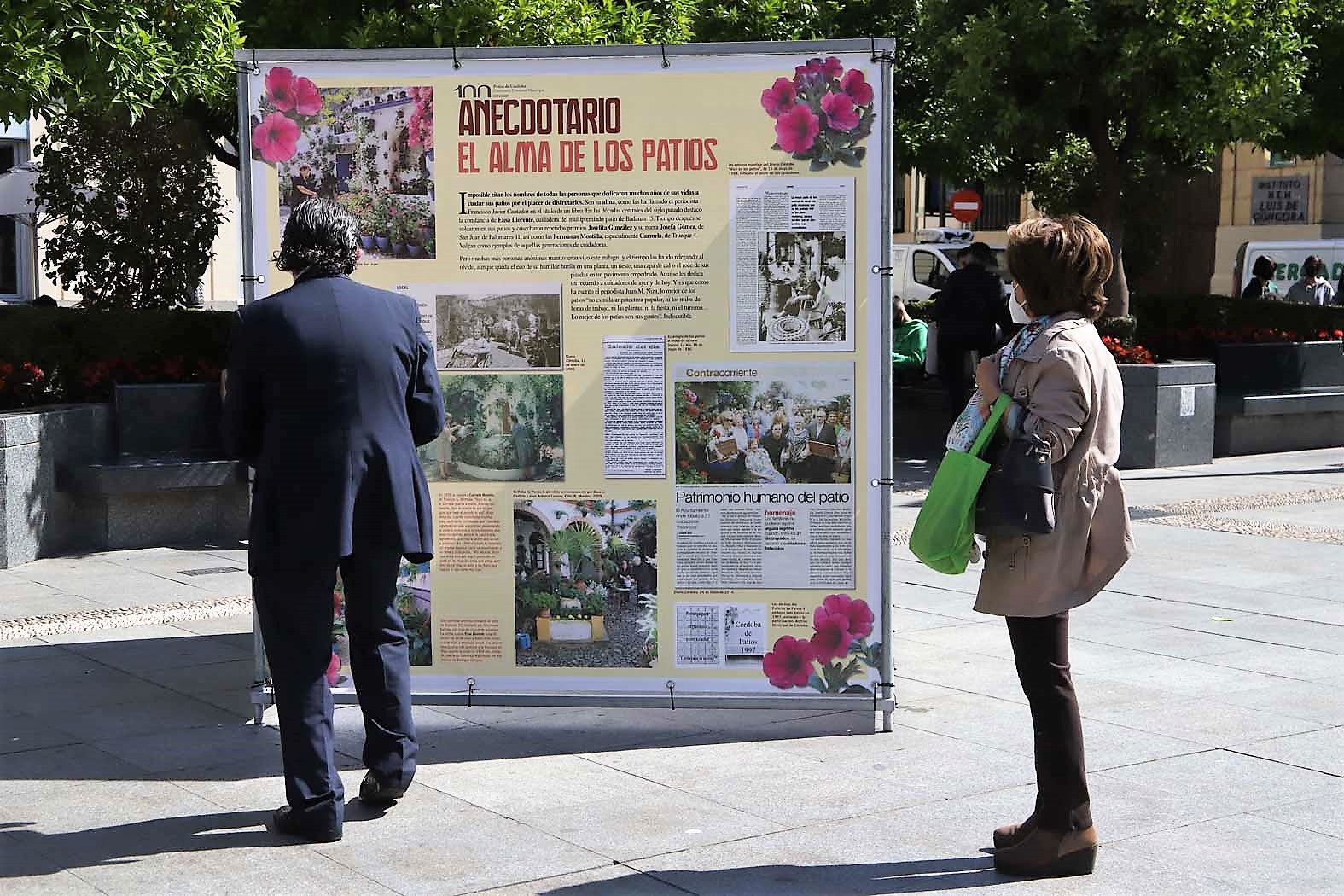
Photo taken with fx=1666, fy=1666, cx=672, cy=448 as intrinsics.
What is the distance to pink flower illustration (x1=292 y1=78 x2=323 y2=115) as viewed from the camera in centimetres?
560

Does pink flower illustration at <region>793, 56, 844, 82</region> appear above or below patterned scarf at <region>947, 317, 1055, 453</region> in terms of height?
above

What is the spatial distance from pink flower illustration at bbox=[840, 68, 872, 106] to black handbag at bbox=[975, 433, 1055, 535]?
65.7 inches

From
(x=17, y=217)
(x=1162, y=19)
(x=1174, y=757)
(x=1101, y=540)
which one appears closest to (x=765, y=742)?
(x=1174, y=757)

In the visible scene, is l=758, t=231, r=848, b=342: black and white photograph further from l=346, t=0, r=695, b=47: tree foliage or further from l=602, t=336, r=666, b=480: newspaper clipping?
l=346, t=0, r=695, b=47: tree foliage

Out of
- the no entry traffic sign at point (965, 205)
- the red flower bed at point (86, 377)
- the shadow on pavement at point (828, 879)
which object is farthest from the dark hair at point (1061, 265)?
the no entry traffic sign at point (965, 205)

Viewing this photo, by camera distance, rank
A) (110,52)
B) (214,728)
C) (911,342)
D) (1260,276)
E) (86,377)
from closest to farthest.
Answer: (214,728), (110,52), (86,377), (911,342), (1260,276)

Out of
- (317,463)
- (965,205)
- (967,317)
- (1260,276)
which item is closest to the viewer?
(317,463)

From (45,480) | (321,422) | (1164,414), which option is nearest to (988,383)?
(321,422)

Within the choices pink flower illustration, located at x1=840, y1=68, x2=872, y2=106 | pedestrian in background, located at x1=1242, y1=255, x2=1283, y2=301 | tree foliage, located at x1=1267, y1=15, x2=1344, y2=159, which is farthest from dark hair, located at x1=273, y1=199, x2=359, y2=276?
pedestrian in background, located at x1=1242, y1=255, x2=1283, y2=301

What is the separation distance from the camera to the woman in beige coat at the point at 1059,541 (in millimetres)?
4305

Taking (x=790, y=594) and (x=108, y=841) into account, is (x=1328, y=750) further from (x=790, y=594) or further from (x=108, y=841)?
(x=108, y=841)

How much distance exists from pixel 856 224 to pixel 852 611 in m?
1.31

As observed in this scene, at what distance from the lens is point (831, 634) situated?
18.8ft

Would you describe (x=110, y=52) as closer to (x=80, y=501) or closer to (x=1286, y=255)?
(x=80, y=501)
